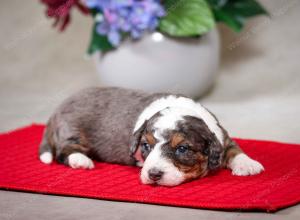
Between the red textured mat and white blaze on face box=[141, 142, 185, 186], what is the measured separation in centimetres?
5

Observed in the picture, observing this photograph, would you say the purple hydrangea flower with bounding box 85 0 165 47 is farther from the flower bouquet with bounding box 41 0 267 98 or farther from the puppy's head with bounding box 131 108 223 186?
the puppy's head with bounding box 131 108 223 186

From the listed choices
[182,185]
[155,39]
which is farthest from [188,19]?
[182,185]

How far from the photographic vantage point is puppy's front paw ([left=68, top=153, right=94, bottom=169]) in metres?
4.30

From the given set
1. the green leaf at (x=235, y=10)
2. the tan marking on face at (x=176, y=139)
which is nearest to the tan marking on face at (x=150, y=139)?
the tan marking on face at (x=176, y=139)

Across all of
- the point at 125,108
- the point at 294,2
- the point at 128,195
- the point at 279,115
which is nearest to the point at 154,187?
the point at 128,195

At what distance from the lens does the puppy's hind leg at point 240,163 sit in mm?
3986

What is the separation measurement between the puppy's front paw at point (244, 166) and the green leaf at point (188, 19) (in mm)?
1932

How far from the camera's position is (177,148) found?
3.84m

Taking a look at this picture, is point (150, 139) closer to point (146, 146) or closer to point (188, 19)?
point (146, 146)

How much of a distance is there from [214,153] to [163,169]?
13.9 inches

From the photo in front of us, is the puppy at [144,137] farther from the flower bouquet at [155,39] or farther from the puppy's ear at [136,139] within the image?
the flower bouquet at [155,39]

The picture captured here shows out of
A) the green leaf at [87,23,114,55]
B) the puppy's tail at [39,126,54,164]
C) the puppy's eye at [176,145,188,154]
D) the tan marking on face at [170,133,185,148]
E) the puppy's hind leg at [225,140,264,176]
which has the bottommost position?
the puppy's tail at [39,126,54,164]

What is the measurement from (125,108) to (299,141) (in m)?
1.32

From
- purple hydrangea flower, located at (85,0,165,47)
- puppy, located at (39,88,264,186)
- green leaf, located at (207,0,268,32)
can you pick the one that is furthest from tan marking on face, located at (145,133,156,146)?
green leaf, located at (207,0,268,32)
